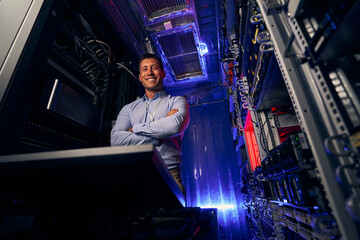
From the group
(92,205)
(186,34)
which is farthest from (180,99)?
(186,34)

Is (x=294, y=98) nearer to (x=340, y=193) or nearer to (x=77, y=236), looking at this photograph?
(x=340, y=193)

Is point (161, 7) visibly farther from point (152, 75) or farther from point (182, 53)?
point (152, 75)

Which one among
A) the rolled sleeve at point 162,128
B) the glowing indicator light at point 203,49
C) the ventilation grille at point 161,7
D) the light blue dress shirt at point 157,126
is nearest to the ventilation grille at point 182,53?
the glowing indicator light at point 203,49

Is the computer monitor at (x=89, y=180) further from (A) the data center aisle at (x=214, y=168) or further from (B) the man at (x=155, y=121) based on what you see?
(A) the data center aisle at (x=214, y=168)

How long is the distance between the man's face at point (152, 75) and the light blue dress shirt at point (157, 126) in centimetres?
10

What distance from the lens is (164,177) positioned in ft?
1.39

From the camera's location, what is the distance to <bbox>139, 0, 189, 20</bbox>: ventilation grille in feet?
7.13

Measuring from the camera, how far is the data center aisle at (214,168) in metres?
3.05

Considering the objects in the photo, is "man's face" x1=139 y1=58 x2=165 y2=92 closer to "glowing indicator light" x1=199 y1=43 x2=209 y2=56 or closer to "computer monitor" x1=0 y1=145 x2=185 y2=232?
"computer monitor" x1=0 y1=145 x2=185 y2=232

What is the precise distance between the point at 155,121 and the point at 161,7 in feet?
6.40

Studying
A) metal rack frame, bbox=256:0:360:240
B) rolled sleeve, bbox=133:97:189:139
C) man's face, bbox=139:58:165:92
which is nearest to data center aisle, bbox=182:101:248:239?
man's face, bbox=139:58:165:92

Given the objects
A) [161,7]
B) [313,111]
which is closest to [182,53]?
[161,7]

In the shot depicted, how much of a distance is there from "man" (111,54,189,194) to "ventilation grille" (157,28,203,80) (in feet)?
3.75

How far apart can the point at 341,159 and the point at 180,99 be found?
1.09m
